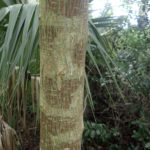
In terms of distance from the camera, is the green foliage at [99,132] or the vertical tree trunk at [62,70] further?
the green foliage at [99,132]

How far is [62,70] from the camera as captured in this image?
904 millimetres

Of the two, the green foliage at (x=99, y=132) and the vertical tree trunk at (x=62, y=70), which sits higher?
the vertical tree trunk at (x=62, y=70)

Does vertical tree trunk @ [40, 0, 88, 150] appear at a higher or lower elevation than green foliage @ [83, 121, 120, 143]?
higher

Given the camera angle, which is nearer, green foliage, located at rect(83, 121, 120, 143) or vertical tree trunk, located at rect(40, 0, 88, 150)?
vertical tree trunk, located at rect(40, 0, 88, 150)

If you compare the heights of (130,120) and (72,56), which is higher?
(72,56)

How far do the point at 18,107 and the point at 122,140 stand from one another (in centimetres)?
84

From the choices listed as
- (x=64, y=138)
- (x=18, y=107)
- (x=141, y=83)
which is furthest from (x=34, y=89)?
(x=64, y=138)

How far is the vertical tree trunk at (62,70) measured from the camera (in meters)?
0.88

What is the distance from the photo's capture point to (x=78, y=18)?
0.90 meters

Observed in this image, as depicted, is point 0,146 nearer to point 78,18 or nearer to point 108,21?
point 108,21

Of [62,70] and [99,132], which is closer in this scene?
[62,70]

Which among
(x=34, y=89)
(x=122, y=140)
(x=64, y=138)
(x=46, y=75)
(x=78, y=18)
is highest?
(x=78, y=18)

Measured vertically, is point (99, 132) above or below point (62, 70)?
below

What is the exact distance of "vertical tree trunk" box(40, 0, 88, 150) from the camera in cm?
88
